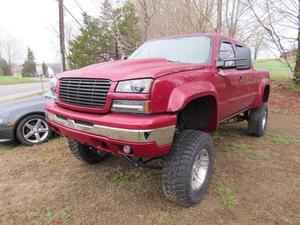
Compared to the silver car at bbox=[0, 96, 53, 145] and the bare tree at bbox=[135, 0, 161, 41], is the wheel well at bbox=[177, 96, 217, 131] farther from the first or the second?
the bare tree at bbox=[135, 0, 161, 41]

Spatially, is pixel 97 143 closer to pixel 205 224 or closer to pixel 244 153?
pixel 205 224

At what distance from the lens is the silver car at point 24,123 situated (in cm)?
515

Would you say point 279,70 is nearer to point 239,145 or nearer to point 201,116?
point 239,145

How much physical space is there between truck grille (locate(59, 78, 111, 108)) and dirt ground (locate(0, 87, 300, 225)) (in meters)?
1.16

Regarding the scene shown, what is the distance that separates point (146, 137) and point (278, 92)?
11866mm

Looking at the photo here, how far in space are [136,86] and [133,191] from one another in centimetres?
148

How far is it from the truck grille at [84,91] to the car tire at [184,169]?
91cm

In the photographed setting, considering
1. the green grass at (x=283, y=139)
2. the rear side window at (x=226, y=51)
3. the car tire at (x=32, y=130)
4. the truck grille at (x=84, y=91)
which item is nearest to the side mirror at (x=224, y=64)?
the rear side window at (x=226, y=51)

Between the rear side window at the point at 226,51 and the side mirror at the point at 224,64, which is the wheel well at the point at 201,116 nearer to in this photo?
the side mirror at the point at 224,64

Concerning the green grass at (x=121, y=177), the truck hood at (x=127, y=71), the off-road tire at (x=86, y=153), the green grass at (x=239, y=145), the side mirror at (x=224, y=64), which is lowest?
the green grass at (x=121, y=177)

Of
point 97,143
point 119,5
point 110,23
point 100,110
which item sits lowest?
point 97,143

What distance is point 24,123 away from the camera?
5285 mm

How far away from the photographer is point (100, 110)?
271 centimetres

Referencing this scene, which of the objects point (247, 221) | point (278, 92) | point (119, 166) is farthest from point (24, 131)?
point (278, 92)
